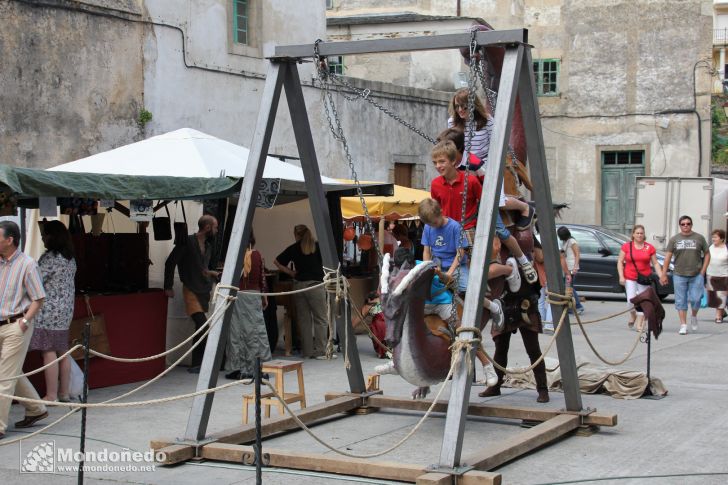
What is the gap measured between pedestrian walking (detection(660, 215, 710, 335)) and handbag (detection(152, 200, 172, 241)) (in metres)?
8.76

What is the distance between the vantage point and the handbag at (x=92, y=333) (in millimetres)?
11586

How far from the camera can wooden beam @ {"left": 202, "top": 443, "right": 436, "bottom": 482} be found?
7059mm

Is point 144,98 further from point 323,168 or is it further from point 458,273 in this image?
point 458,273

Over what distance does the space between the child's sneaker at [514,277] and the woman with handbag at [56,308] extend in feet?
13.8

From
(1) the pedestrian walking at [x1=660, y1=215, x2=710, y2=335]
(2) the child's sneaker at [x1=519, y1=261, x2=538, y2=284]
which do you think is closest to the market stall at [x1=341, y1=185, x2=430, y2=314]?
(1) the pedestrian walking at [x1=660, y1=215, x2=710, y2=335]

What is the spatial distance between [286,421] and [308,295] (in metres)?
6.06

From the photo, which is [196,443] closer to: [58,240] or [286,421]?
[286,421]

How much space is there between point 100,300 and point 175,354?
2.09 metres

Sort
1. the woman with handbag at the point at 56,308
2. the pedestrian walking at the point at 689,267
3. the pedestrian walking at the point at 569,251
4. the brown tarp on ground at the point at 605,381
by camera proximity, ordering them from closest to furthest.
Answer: the woman with handbag at the point at 56,308 → the brown tarp on ground at the point at 605,381 → the pedestrian walking at the point at 689,267 → the pedestrian walking at the point at 569,251

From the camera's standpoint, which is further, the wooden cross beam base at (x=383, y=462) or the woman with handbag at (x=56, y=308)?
the woman with handbag at (x=56, y=308)

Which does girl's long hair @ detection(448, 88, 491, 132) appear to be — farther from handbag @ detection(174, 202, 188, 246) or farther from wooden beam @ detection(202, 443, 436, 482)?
handbag @ detection(174, 202, 188, 246)

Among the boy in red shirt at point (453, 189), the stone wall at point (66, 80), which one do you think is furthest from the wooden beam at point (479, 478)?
the stone wall at point (66, 80)

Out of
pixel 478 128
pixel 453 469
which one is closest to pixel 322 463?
pixel 453 469

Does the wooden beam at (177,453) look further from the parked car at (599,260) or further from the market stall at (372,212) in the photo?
the parked car at (599,260)
